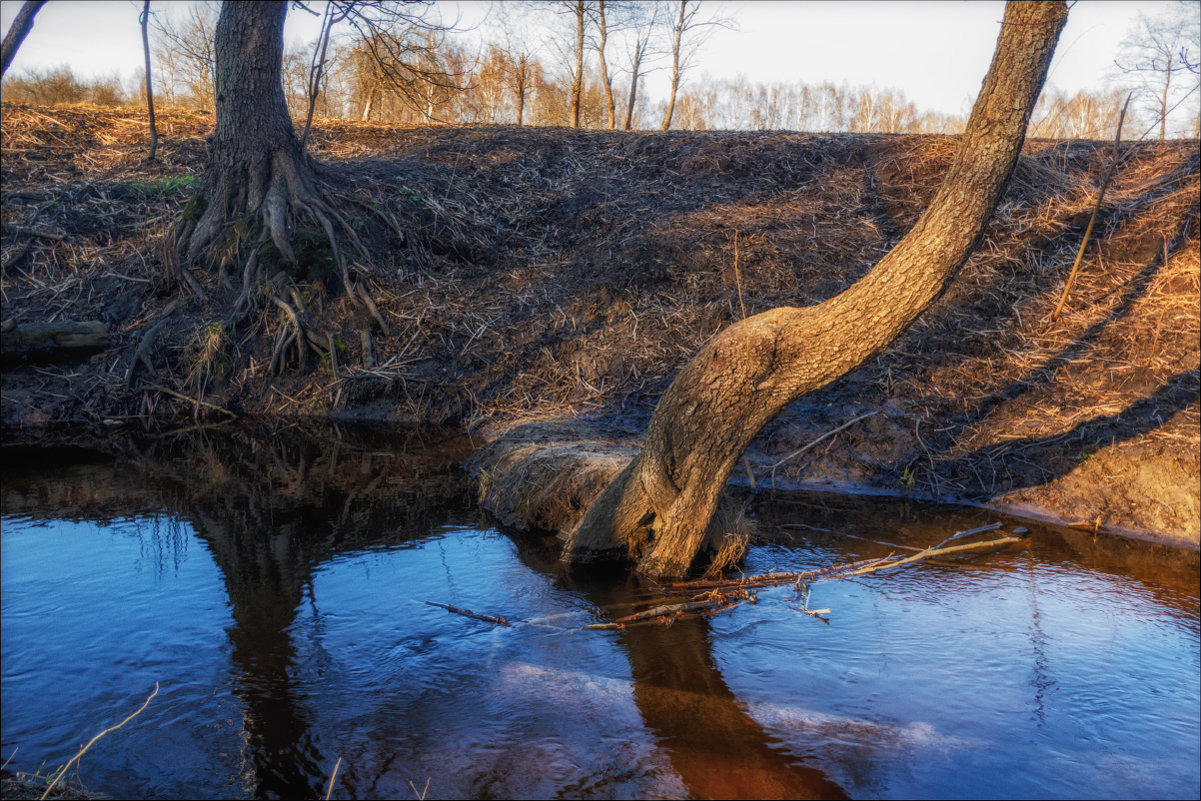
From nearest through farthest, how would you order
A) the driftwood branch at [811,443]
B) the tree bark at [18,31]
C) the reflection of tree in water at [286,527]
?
the tree bark at [18,31] < the reflection of tree in water at [286,527] < the driftwood branch at [811,443]

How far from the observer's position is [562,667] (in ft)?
Result: 15.5

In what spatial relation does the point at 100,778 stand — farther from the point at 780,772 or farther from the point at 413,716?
the point at 780,772

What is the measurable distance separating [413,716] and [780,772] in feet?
6.07

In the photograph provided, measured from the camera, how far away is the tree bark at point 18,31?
10.7 ft

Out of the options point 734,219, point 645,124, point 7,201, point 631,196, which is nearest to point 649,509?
point 734,219

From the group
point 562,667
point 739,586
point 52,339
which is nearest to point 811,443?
point 739,586

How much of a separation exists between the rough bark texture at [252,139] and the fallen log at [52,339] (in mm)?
1745

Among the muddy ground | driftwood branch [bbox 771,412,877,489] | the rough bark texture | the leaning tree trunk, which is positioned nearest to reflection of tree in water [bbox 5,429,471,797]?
the muddy ground

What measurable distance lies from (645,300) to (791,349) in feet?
19.4

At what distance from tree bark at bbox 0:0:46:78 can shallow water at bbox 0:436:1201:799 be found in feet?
10.0

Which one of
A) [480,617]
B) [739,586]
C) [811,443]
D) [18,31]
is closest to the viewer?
[18,31]

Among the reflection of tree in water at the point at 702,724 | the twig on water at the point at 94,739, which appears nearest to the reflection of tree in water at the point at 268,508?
the twig on water at the point at 94,739

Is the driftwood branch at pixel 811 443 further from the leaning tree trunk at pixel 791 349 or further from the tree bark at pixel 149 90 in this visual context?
the tree bark at pixel 149 90

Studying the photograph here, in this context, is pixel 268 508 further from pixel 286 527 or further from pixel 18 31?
pixel 18 31
